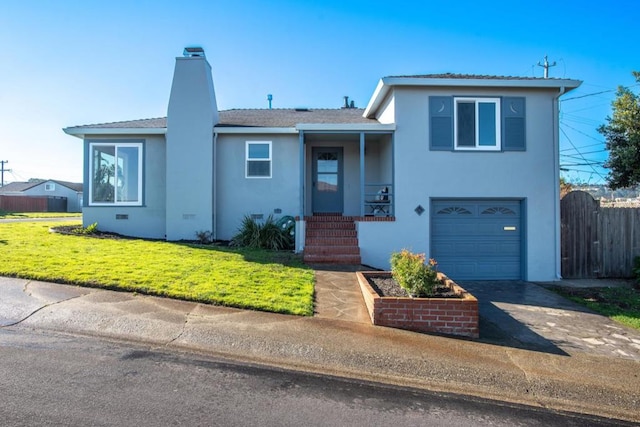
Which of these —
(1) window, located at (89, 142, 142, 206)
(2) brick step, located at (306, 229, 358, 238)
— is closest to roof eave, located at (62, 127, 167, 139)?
(1) window, located at (89, 142, 142, 206)

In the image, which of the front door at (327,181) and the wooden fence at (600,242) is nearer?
the wooden fence at (600,242)

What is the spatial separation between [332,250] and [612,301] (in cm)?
620

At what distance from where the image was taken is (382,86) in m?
10.6

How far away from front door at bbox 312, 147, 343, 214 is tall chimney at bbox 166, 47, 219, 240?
141 inches

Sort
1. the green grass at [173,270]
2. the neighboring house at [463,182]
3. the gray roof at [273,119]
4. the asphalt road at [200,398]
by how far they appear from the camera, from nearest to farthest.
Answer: the asphalt road at [200,398]
the green grass at [173,270]
the neighboring house at [463,182]
the gray roof at [273,119]

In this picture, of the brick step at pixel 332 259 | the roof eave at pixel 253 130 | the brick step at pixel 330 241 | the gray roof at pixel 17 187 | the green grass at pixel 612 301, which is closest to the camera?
the green grass at pixel 612 301

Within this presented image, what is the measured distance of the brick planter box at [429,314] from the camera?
5371mm

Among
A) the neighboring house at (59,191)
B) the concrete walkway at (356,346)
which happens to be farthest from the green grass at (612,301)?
the neighboring house at (59,191)

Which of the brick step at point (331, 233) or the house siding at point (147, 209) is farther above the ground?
the house siding at point (147, 209)

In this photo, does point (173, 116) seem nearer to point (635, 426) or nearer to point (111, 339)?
point (111, 339)

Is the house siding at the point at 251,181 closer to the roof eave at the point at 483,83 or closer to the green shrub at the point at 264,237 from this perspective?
the green shrub at the point at 264,237

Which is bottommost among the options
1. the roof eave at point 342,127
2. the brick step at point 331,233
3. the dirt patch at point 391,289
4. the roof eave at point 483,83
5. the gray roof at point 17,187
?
the dirt patch at point 391,289

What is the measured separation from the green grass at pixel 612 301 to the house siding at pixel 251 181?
802 centimetres

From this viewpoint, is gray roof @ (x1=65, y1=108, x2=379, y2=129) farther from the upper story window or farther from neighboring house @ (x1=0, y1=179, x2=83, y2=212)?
neighboring house @ (x1=0, y1=179, x2=83, y2=212)
